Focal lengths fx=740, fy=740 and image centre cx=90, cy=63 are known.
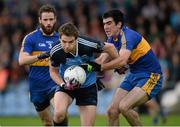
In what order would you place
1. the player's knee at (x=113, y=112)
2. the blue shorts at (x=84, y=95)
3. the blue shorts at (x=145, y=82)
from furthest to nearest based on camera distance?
the blue shorts at (x=145, y=82) → the player's knee at (x=113, y=112) → the blue shorts at (x=84, y=95)

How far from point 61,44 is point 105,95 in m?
9.25

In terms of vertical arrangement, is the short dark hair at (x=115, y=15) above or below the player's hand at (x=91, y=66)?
above

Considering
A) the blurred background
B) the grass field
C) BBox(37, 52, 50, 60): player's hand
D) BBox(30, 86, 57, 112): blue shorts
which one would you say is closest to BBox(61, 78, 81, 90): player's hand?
BBox(37, 52, 50, 60): player's hand

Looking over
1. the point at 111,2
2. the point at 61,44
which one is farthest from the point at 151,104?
the point at 61,44

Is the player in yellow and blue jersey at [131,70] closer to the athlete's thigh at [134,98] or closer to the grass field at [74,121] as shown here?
the athlete's thigh at [134,98]

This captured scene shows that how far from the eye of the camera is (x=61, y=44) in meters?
11.5

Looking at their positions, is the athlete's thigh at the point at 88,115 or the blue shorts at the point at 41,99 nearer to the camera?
the athlete's thigh at the point at 88,115

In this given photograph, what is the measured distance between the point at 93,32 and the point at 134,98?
9.96 metres

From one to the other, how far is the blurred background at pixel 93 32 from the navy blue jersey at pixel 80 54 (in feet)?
25.0

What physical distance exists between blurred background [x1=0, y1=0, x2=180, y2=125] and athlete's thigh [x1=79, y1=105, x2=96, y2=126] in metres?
7.64

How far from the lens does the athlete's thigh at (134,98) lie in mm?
12258

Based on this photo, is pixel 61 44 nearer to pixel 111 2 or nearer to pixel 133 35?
pixel 133 35

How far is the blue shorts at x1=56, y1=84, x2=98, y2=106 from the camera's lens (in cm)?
1166

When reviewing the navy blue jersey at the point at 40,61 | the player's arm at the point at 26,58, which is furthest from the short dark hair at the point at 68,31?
→ the navy blue jersey at the point at 40,61
